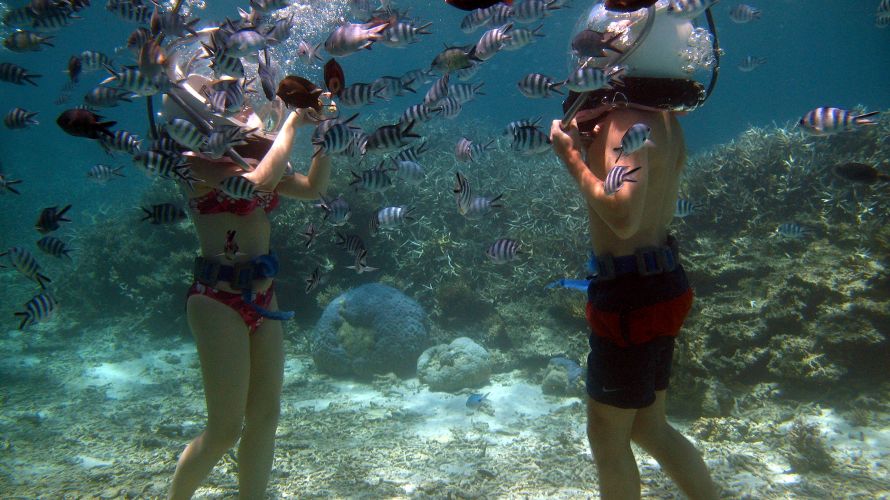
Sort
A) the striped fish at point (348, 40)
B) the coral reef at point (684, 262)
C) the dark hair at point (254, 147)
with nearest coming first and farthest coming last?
the dark hair at point (254, 147)
the striped fish at point (348, 40)
the coral reef at point (684, 262)

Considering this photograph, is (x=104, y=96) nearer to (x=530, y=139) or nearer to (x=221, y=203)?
(x=221, y=203)

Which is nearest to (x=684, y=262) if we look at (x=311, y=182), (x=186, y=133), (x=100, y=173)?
(x=311, y=182)

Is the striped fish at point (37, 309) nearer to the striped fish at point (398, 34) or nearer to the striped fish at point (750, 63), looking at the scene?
the striped fish at point (398, 34)

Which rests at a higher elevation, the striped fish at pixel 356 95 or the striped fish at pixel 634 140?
the striped fish at pixel 356 95

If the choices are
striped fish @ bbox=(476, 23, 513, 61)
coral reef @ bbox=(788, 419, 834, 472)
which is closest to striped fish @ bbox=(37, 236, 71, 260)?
striped fish @ bbox=(476, 23, 513, 61)

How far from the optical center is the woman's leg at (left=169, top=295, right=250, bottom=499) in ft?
8.70

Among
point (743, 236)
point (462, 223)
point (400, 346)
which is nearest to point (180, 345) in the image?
point (400, 346)

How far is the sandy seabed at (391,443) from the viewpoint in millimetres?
3943

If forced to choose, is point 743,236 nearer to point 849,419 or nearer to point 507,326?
point 849,419

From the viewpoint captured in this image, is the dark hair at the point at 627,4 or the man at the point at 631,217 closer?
the dark hair at the point at 627,4

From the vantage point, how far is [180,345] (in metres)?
9.82

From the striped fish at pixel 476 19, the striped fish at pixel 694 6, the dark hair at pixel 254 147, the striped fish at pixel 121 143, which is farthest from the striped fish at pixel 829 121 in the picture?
the striped fish at pixel 121 143

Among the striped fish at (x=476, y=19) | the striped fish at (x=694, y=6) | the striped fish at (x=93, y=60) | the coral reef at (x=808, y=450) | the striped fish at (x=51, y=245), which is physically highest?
→ the striped fish at (x=476, y=19)

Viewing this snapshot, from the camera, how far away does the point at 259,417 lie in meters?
2.97
